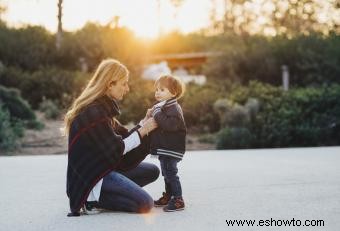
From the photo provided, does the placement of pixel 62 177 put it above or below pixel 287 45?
below

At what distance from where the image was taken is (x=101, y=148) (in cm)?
557

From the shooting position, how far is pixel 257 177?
8.34 metres

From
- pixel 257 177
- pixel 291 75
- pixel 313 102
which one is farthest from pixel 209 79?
pixel 257 177

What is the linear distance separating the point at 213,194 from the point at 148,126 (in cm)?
156

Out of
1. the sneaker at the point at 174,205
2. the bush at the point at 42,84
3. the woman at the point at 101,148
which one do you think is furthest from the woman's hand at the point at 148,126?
the bush at the point at 42,84

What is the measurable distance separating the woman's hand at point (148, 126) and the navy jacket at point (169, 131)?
5cm

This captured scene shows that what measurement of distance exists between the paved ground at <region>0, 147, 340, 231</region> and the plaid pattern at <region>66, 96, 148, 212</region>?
273 mm

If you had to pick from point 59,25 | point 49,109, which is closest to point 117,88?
point 49,109

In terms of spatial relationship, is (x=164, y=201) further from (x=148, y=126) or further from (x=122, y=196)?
(x=148, y=126)

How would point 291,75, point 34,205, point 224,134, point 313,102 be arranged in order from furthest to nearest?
point 291,75 → point 313,102 → point 224,134 → point 34,205

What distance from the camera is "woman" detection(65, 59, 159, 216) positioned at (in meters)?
5.58

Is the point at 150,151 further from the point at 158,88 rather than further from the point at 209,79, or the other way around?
the point at 209,79

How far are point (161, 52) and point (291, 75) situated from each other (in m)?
14.3

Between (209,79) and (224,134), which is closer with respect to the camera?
(224,134)
